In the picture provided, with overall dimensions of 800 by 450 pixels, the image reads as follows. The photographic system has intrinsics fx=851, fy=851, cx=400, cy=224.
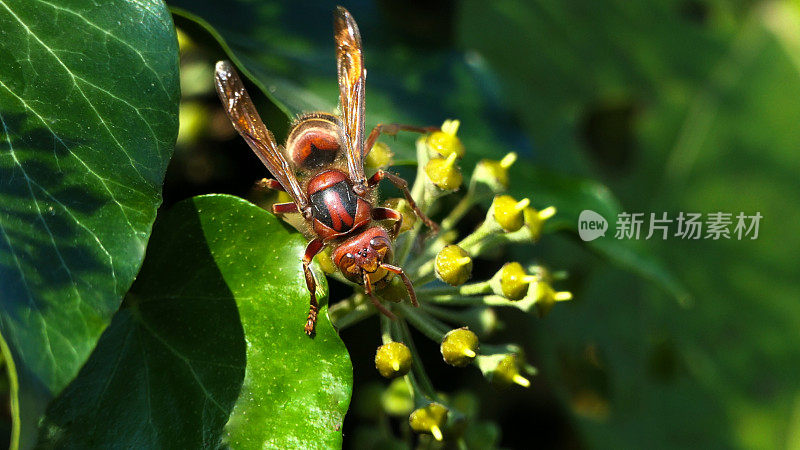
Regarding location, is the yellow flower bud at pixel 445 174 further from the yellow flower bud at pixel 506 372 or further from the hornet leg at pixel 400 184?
the yellow flower bud at pixel 506 372

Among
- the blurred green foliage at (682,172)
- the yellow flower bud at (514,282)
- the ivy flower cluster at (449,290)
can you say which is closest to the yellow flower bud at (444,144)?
the ivy flower cluster at (449,290)

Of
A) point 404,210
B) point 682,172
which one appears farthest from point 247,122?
point 682,172

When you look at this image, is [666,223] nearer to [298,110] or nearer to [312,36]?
[312,36]

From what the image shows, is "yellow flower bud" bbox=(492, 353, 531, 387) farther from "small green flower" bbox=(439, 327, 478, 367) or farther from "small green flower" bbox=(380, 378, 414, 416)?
"small green flower" bbox=(380, 378, 414, 416)

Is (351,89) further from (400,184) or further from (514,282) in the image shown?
(514,282)

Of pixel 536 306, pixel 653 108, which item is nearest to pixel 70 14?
pixel 536 306

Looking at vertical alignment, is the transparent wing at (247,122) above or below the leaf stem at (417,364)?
above

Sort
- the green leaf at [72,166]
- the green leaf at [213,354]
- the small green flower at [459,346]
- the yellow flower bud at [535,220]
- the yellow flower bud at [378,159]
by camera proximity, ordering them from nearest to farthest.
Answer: the green leaf at [72,166], the green leaf at [213,354], the small green flower at [459,346], the yellow flower bud at [535,220], the yellow flower bud at [378,159]
